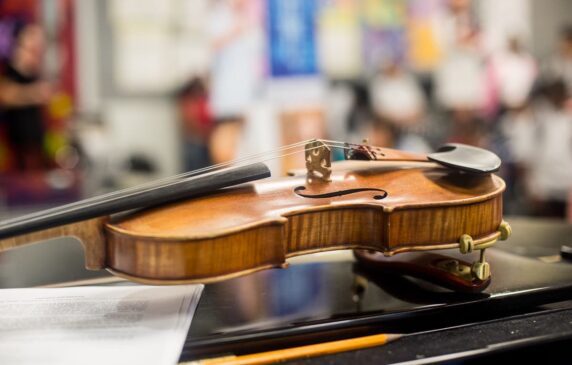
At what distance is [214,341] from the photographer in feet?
2.14

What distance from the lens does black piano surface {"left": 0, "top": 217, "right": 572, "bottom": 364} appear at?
0.66 m

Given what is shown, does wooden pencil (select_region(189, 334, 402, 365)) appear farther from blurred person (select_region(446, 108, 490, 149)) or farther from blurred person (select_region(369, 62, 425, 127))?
blurred person (select_region(446, 108, 490, 149))

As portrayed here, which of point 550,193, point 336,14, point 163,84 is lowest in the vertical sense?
point 550,193

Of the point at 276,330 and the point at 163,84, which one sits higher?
the point at 163,84

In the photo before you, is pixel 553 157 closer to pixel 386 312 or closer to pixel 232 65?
pixel 232 65

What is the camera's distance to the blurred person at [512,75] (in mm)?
4230

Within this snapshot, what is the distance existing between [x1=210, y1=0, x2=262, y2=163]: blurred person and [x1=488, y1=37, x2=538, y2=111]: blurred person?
1878 mm

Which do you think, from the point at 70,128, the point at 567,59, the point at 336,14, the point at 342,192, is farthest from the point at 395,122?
the point at 342,192

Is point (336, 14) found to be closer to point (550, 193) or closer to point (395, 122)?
point (395, 122)

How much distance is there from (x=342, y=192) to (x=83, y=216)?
0.34 metres

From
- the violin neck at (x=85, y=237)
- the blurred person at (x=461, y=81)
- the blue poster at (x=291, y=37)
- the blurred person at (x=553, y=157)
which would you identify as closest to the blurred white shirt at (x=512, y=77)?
the blurred person at (x=461, y=81)

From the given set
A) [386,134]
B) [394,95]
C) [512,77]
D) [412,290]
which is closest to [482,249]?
[412,290]

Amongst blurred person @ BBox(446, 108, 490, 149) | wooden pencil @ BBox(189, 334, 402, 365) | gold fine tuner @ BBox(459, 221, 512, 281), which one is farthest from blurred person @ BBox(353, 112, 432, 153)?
wooden pencil @ BBox(189, 334, 402, 365)

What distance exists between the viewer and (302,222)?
74 centimetres
